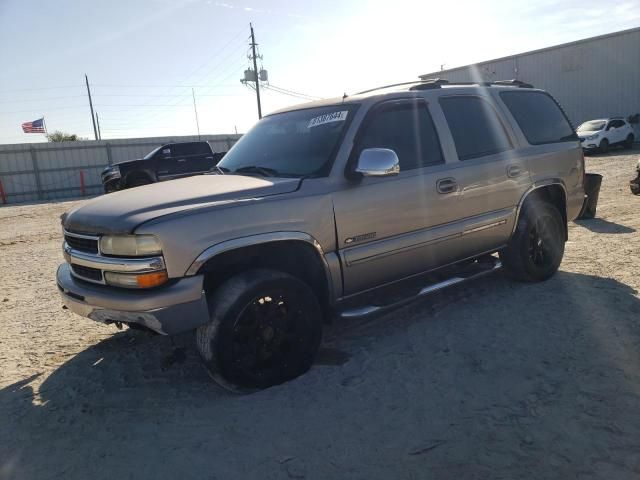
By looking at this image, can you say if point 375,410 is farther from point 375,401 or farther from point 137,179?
point 137,179

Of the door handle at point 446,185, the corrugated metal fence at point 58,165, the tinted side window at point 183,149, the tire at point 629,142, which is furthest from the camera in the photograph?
the tire at point 629,142

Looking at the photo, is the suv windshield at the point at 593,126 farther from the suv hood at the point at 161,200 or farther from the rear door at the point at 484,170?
the suv hood at the point at 161,200

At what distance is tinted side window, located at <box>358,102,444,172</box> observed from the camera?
3.74 metres

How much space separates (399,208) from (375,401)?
1.47 meters

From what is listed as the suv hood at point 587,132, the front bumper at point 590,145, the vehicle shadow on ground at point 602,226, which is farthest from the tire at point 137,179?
the suv hood at point 587,132

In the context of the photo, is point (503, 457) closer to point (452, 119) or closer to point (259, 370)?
point (259, 370)

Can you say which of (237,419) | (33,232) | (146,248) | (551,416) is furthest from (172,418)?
(33,232)

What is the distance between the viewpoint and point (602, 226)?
24.1 feet

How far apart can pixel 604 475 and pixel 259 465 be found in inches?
65.1

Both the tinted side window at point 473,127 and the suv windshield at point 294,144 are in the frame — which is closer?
the suv windshield at point 294,144

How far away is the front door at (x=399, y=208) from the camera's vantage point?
3503 mm

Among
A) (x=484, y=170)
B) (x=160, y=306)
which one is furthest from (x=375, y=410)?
(x=484, y=170)

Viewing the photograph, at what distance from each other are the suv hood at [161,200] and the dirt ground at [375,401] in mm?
1140

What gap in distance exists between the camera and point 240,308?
3.01 meters
